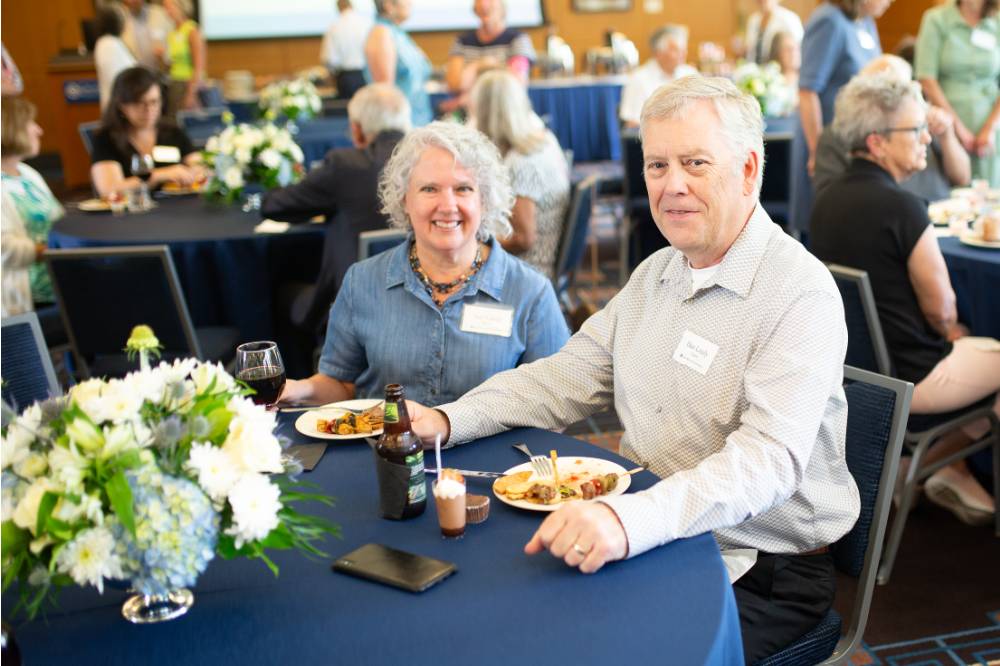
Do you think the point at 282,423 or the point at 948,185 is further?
the point at 948,185

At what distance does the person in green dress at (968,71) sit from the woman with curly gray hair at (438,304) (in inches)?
143

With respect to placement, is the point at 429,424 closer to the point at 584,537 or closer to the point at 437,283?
the point at 584,537

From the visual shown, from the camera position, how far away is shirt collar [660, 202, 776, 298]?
67.9 inches

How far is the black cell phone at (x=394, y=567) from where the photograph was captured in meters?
1.34

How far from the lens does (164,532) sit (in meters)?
1.15

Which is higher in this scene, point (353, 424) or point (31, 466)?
point (31, 466)

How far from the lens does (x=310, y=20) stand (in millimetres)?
12891

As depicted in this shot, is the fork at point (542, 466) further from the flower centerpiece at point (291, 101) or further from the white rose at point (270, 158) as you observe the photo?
the flower centerpiece at point (291, 101)

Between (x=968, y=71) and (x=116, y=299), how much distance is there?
430cm

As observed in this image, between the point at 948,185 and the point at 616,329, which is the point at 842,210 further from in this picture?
the point at 948,185

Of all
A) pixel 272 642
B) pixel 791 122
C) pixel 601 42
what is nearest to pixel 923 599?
pixel 272 642

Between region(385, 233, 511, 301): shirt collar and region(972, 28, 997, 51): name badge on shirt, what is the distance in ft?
12.7

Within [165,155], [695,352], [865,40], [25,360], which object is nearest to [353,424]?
[695,352]

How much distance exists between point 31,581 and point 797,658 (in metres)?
1.19
